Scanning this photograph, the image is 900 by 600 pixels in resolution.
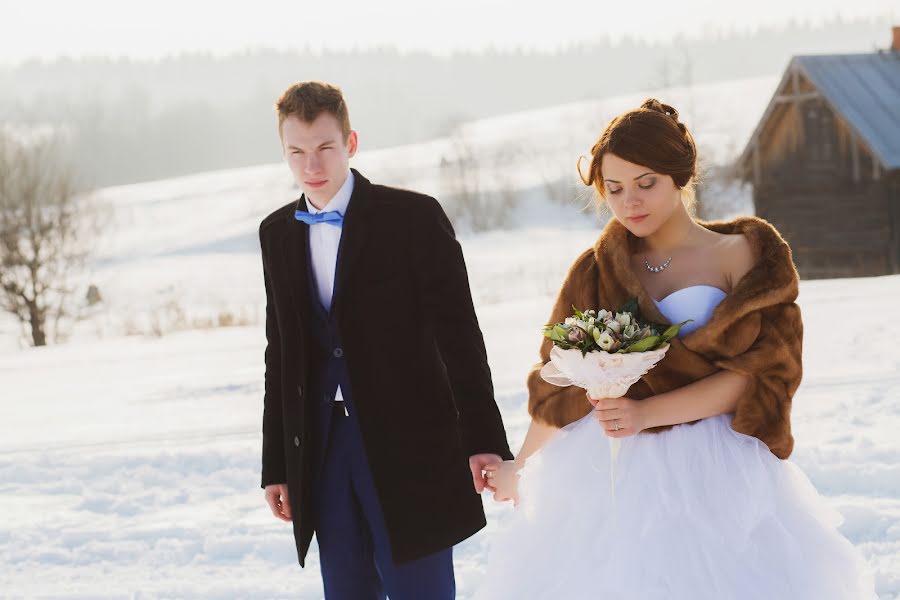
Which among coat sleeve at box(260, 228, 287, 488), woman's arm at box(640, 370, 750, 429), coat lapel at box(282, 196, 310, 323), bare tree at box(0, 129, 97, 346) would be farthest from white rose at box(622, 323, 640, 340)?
bare tree at box(0, 129, 97, 346)

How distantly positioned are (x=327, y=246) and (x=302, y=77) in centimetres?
17685

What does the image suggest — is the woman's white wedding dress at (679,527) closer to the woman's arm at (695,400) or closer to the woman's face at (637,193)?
the woman's arm at (695,400)

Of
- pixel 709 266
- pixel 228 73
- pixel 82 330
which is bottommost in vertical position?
pixel 82 330

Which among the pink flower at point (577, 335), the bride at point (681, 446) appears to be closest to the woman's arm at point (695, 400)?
the bride at point (681, 446)

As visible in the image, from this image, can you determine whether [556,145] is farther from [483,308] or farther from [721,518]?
[721,518]

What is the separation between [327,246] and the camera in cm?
342

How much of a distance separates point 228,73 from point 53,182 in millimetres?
151878

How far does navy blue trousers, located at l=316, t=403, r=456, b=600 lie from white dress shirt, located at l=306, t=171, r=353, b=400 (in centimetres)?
37

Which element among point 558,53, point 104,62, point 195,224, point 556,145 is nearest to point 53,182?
point 195,224

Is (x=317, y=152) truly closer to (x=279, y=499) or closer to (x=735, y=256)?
(x=279, y=499)

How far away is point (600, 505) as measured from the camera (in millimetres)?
3082

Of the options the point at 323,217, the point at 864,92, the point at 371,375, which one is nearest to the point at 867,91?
the point at 864,92

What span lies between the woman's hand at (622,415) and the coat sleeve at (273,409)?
3.65ft

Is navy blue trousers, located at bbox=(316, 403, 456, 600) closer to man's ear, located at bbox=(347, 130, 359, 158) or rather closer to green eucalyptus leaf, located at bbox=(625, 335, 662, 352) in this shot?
man's ear, located at bbox=(347, 130, 359, 158)
